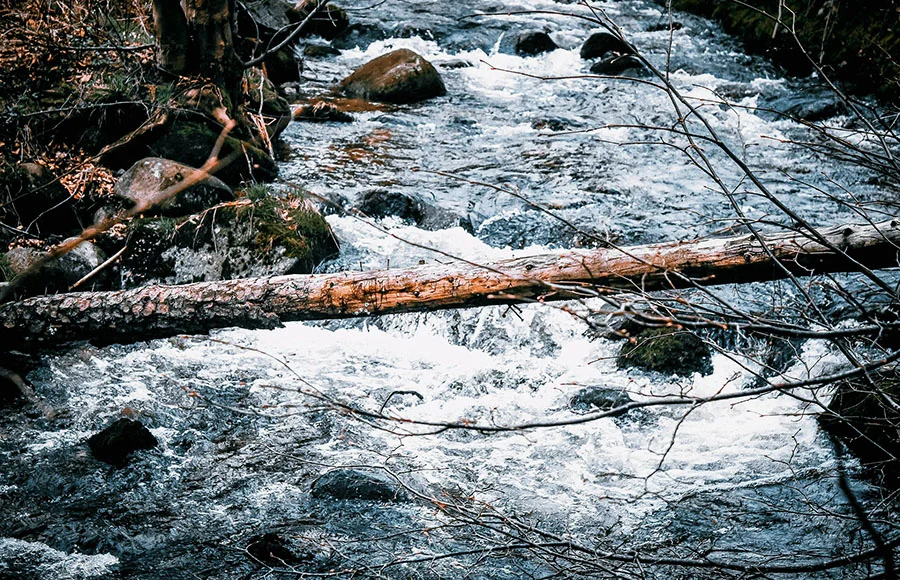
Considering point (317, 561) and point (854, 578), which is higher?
point (854, 578)

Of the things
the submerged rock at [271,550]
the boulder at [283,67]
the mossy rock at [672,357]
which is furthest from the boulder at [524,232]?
the boulder at [283,67]

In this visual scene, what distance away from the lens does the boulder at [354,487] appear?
13.5 ft

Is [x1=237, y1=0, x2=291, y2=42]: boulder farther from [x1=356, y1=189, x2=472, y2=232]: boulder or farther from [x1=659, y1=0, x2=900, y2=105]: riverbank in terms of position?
[x1=659, y1=0, x2=900, y2=105]: riverbank

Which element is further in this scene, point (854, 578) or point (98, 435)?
point (98, 435)

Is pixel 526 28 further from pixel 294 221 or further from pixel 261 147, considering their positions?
pixel 294 221

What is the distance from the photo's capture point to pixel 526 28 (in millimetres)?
14180

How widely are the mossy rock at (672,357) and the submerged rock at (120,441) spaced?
11.2 ft

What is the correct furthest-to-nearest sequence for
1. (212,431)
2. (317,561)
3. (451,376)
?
(451,376)
(212,431)
(317,561)

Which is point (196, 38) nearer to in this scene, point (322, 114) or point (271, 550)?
point (322, 114)

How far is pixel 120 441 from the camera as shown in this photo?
14.0ft

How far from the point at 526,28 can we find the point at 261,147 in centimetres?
818

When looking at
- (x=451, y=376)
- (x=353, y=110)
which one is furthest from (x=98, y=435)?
(x=353, y=110)

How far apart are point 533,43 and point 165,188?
8.89m

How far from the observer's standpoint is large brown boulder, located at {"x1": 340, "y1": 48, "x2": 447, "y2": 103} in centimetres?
1081
